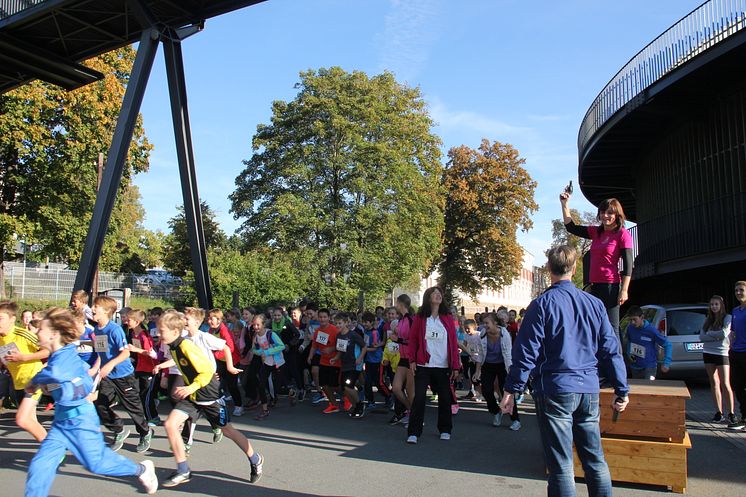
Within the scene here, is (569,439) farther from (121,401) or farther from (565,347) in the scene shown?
(121,401)

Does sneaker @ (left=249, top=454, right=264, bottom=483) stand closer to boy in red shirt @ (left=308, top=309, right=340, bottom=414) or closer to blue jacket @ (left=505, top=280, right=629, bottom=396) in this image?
blue jacket @ (left=505, top=280, right=629, bottom=396)

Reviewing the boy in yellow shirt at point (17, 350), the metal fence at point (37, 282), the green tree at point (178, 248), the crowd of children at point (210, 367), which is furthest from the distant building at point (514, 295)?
the boy in yellow shirt at point (17, 350)

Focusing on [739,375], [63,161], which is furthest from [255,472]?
[63,161]

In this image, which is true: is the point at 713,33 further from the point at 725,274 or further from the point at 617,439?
the point at 617,439

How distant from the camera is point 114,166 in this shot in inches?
559

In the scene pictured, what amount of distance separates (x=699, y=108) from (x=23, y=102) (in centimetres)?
2473

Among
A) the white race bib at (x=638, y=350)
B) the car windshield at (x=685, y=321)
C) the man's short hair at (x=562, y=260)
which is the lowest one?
the white race bib at (x=638, y=350)

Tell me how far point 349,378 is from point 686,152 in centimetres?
1467

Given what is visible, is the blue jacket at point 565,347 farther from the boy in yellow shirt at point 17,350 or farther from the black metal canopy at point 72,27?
the black metal canopy at point 72,27

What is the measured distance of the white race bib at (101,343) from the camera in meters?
7.46

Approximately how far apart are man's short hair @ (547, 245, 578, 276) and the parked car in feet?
29.1

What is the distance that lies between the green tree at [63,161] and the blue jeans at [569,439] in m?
27.2

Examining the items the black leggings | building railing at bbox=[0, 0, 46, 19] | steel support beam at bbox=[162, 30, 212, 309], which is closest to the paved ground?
the black leggings

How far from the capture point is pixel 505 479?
6.28m
